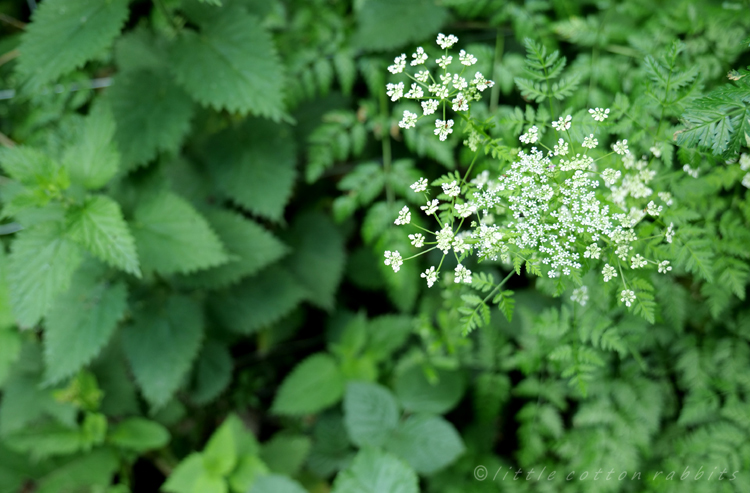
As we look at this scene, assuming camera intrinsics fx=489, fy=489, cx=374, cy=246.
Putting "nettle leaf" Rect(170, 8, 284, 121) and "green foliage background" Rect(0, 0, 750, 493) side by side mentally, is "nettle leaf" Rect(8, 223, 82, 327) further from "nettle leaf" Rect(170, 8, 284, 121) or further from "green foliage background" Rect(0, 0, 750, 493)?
"nettle leaf" Rect(170, 8, 284, 121)

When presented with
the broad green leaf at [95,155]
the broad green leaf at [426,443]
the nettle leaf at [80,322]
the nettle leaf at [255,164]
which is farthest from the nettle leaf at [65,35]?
the broad green leaf at [426,443]

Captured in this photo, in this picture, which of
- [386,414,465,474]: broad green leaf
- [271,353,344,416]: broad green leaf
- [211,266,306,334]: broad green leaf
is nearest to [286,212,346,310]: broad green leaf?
[211,266,306,334]: broad green leaf

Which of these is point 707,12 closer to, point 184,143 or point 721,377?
point 721,377

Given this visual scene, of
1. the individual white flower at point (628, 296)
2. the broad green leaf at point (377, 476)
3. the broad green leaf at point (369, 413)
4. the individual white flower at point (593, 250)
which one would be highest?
the individual white flower at point (593, 250)

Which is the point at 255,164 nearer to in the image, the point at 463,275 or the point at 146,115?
the point at 146,115

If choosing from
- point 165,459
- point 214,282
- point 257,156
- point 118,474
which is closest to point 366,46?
point 257,156

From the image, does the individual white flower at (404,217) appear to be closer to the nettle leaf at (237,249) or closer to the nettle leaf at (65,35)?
the nettle leaf at (237,249)
